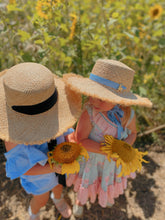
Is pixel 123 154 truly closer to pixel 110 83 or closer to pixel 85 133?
pixel 85 133

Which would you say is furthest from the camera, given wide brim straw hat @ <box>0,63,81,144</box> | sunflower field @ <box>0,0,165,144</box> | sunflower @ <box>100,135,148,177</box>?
sunflower field @ <box>0,0,165,144</box>

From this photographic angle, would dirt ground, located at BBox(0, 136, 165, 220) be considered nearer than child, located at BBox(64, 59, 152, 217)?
No

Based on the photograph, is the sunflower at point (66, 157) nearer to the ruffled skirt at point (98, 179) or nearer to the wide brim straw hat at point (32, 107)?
the wide brim straw hat at point (32, 107)

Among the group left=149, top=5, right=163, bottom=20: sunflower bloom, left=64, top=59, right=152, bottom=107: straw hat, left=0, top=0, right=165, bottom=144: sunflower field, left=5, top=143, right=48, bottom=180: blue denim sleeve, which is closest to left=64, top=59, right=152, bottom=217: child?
left=64, top=59, right=152, bottom=107: straw hat

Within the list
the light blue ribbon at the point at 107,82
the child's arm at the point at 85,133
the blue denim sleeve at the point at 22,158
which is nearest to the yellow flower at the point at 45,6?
the light blue ribbon at the point at 107,82

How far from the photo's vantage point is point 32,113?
0.94m

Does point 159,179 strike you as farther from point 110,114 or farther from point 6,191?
point 6,191

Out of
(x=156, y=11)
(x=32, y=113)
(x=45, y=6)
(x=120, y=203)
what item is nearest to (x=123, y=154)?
(x=32, y=113)

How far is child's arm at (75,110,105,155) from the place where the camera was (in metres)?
1.26

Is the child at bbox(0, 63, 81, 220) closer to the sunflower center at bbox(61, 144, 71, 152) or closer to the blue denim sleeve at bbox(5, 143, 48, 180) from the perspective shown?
the blue denim sleeve at bbox(5, 143, 48, 180)

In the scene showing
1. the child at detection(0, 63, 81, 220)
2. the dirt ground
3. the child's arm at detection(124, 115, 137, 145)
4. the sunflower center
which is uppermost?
the child at detection(0, 63, 81, 220)

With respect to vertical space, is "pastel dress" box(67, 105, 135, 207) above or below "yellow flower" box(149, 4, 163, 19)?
below

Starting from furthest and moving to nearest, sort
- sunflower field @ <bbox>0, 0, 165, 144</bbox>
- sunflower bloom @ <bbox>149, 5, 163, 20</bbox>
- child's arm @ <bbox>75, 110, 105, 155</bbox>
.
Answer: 1. sunflower bloom @ <bbox>149, 5, 163, 20</bbox>
2. sunflower field @ <bbox>0, 0, 165, 144</bbox>
3. child's arm @ <bbox>75, 110, 105, 155</bbox>

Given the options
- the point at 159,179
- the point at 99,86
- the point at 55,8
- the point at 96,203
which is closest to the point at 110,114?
the point at 99,86
